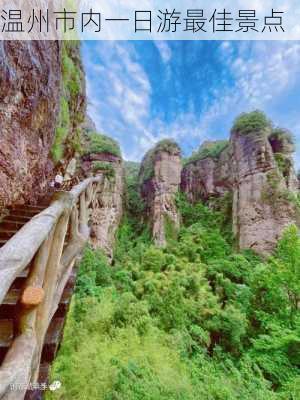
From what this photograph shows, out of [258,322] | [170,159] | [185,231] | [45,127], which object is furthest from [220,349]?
[170,159]

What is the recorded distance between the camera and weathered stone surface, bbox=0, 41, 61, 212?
8.36 feet

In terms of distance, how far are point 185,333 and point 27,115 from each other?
8859 millimetres

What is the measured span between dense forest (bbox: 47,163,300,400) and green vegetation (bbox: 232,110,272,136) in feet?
32.6

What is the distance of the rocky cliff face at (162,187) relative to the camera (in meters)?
21.8

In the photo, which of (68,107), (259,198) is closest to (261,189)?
(259,198)

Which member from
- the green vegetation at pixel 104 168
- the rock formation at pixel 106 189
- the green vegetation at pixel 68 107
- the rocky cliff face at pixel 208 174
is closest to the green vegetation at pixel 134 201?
the rock formation at pixel 106 189

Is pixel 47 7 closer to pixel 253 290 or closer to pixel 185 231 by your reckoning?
pixel 253 290

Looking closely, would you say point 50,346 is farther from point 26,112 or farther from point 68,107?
point 68,107

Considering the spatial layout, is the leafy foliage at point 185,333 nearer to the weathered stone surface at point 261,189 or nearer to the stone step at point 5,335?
the weathered stone surface at point 261,189

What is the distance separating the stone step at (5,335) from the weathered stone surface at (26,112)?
1.71 metres

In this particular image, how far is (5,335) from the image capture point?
145 cm

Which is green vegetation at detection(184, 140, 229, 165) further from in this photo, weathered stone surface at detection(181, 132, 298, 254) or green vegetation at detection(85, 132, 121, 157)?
green vegetation at detection(85, 132, 121, 157)

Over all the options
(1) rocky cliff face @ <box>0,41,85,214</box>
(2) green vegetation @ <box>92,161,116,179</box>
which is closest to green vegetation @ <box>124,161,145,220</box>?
(2) green vegetation @ <box>92,161,116,179</box>

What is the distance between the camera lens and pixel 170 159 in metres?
24.8
